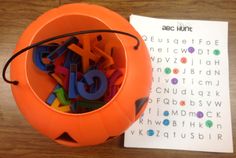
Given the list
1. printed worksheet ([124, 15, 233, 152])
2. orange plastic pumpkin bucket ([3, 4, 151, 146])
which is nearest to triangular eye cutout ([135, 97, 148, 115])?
orange plastic pumpkin bucket ([3, 4, 151, 146])

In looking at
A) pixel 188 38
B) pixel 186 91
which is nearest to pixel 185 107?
pixel 186 91

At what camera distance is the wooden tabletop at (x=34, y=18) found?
53 cm

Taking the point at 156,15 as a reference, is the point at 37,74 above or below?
below

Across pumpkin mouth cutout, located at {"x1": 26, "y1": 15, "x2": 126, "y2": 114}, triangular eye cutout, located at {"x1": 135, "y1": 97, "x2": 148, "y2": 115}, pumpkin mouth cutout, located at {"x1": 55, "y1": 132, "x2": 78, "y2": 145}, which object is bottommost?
pumpkin mouth cutout, located at {"x1": 55, "y1": 132, "x2": 78, "y2": 145}

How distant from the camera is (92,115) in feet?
1.26

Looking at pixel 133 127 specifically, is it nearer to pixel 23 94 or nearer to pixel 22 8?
pixel 23 94

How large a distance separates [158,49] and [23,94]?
28 centimetres

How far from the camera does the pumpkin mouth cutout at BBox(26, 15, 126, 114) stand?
1.37ft

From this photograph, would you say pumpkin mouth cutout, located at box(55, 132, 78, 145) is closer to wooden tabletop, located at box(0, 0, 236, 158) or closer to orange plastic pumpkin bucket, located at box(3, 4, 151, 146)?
orange plastic pumpkin bucket, located at box(3, 4, 151, 146)

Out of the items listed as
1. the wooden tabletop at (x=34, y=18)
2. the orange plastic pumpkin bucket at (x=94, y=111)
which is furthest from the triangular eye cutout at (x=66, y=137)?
the wooden tabletop at (x=34, y=18)

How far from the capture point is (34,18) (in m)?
0.58

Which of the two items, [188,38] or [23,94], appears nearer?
[23,94]

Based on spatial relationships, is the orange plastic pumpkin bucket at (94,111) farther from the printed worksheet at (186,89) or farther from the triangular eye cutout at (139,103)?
the printed worksheet at (186,89)

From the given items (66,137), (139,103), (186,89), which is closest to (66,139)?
(66,137)
